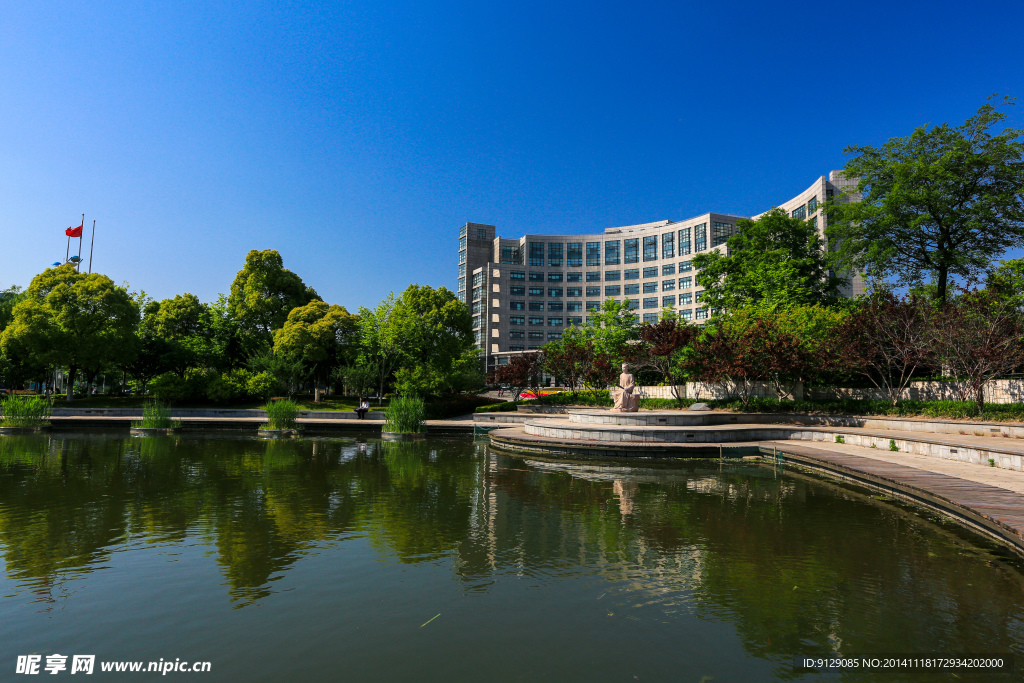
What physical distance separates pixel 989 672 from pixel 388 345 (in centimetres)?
3808

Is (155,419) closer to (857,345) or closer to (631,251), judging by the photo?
(857,345)

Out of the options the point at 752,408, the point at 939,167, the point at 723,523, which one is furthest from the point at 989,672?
the point at 939,167

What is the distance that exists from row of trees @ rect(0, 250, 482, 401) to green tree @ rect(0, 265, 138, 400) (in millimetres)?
70

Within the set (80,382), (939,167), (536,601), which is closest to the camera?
(536,601)

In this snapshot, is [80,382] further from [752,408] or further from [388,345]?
[752,408]

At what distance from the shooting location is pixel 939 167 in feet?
101

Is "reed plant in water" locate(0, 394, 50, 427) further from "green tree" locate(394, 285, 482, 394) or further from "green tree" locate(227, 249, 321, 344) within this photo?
"green tree" locate(227, 249, 321, 344)

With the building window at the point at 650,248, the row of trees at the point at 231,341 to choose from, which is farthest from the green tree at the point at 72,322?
the building window at the point at 650,248

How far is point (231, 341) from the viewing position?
49.4m

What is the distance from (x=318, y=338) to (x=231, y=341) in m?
11.2

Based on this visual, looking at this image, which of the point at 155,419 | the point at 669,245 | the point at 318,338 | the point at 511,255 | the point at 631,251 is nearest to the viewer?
the point at 155,419

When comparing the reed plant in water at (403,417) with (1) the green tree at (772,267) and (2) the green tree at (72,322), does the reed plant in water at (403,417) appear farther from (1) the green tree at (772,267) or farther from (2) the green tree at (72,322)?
(2) the green tree at (72,322)

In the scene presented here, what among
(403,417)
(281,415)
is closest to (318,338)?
(281,415)

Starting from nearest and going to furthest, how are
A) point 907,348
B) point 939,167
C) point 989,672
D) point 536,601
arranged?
point 989,672 → point 536,601 → point 907,348 → point 939,167
